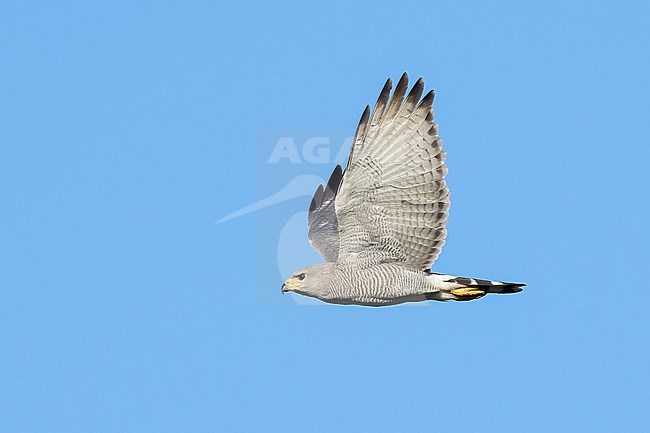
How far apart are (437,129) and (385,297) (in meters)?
2.71

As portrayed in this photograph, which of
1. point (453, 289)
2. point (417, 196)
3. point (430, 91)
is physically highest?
point (430, 91)

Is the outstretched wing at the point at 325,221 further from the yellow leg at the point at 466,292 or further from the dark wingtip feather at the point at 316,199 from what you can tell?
the yellow leg at the point at 466,292

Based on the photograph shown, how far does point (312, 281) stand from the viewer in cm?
1734

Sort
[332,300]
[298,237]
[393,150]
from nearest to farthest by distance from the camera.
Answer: [393,150], [332,300], [298,237]

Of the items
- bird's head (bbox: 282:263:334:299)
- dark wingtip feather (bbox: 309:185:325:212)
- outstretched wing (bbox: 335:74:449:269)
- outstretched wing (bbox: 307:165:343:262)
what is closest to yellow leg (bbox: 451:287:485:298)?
outstretched wing (bbox: 335:74:449:269)

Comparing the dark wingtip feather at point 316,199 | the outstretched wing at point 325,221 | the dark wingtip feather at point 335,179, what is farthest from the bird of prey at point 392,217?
the dark wingtip feather at point 335,179

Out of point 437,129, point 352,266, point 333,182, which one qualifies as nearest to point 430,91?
point 437,129

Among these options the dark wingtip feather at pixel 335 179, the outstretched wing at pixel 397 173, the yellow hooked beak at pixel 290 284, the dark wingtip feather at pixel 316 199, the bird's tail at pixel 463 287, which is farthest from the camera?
the dark wingtip feather at pixel 335 179

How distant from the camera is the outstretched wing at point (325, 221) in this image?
18859 millimetres

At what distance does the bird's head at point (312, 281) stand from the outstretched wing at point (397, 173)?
0.91 m

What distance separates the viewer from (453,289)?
1709cm

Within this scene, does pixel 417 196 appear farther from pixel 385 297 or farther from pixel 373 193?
pixel 385 297

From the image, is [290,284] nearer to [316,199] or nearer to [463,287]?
[463,287]

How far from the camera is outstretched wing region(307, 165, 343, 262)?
61.9 feet
